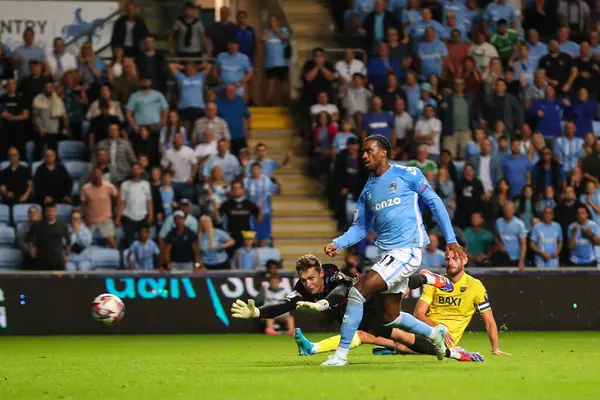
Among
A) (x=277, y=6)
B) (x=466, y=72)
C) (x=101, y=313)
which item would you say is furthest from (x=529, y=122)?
(x=101, y=313)

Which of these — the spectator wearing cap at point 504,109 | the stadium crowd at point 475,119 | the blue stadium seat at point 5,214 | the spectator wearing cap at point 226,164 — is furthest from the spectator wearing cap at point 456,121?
the blue stadium seat at point 5,214

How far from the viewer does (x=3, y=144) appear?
2289 centimetres

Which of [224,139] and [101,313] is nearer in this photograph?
[101,313]

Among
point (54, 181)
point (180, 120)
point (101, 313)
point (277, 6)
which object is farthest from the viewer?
point (277, 6)

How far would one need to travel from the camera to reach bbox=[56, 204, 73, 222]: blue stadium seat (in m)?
21.9

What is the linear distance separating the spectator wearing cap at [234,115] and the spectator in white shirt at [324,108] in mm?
1449

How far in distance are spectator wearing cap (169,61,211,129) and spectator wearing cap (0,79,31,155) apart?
9.52 ft

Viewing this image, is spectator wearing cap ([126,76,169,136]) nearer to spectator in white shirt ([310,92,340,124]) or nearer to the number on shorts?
spectator in white shirt ([310,92,340,124])

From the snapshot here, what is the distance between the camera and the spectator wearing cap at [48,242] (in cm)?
2081

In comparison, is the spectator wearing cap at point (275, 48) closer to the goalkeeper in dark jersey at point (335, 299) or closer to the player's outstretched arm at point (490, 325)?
the player's outstretched arm at point (490, 325)

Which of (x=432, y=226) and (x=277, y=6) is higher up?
(x=277, y=6)

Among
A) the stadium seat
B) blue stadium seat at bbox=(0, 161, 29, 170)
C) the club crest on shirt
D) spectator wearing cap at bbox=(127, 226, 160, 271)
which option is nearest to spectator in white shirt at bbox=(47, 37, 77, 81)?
blue stadium seat at bbox=(0, 161, 29, 170)

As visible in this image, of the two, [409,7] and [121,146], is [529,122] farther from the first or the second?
[121,146]

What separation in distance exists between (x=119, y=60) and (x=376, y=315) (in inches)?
487
